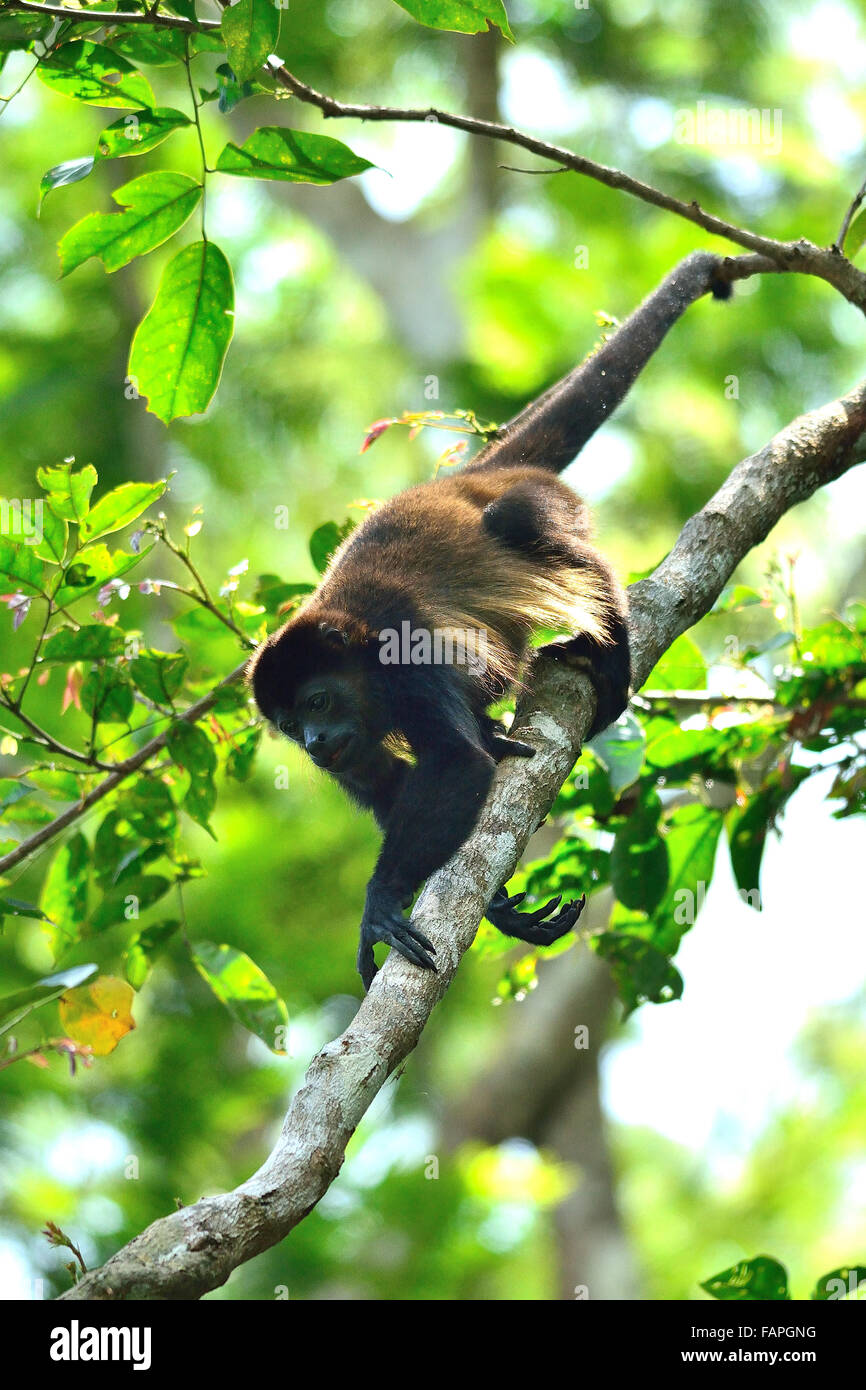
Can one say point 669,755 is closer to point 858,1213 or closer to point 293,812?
point 293,812

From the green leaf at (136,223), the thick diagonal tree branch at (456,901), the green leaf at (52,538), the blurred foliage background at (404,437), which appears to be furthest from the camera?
the blurred foliage background at (404,437)

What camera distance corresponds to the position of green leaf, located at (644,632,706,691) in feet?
11.4

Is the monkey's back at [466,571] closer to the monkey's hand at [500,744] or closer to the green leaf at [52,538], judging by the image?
the monkey's hand at [500,744]

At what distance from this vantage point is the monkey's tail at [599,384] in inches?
149

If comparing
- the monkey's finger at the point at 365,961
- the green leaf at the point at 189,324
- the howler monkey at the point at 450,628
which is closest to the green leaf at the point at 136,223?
the green leaf at the point at 189,324

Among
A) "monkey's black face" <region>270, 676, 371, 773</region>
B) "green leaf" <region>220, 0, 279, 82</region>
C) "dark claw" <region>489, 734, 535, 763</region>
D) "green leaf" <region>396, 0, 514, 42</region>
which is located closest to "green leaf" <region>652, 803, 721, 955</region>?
"dark claw" <region>489, 734, 535, 763</region>

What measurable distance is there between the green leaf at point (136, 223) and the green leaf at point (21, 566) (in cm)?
60

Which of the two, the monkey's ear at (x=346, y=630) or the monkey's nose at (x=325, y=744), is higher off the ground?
the monkey's ear at (x=346, y=630)

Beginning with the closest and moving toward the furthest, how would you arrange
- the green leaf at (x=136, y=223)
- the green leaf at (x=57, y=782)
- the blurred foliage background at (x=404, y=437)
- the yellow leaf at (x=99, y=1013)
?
the green leaf at (x=136, y=223) < the yellow leaf at (x=99, y=1013) < the green leaf at (x=57, y=782) < the blurred foliage background at (x=404, y=437)

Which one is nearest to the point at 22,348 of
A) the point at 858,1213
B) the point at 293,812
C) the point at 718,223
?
the point at 293,812

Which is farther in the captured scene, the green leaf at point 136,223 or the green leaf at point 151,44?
the green leaf at point 136,223

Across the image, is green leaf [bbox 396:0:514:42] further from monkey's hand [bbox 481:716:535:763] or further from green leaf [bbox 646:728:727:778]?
green leaf [bbox 646:728:727:778]

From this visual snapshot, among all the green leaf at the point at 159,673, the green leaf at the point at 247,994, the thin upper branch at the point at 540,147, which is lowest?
the green leaf at the point at 247,994

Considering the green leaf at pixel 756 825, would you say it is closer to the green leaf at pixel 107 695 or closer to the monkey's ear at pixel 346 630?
the monkey's ear at pixel 346 630
